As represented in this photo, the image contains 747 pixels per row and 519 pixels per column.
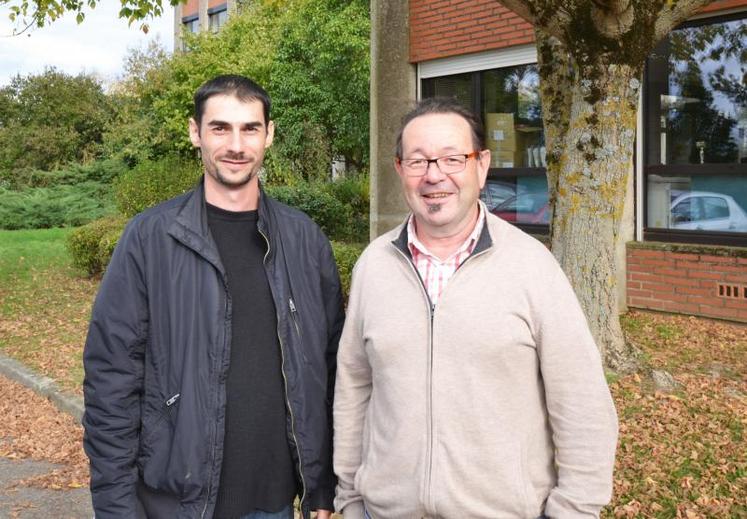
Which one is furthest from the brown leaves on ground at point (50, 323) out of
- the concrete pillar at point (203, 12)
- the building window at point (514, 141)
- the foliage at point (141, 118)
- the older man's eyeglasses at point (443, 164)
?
the concrete pillar at point (203, 12)

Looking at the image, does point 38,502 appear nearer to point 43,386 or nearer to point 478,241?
point 43,386

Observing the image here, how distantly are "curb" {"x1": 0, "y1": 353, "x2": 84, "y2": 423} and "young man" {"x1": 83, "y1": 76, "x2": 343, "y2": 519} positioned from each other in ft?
14.3

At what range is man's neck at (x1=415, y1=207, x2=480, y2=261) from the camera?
7.57 feet

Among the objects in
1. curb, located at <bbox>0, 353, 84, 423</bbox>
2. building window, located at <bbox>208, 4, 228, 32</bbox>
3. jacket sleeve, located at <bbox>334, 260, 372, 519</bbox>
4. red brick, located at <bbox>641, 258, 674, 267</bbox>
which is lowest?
curb, located at <bbox>0, 353, 84, 423</bbox>

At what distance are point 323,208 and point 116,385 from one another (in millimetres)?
17404

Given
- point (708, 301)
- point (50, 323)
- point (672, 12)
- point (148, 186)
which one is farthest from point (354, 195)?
point (672, 12)

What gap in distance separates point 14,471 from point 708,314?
7.08 meters

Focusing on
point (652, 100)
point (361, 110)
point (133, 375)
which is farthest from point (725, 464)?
point (361, 110)

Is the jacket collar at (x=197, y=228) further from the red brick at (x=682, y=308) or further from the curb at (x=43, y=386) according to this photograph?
the red brick at (x=682, y=308)

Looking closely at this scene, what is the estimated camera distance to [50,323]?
35.0ft

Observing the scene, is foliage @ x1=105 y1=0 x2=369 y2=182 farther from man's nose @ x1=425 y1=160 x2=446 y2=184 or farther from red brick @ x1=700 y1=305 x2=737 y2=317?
man's nose @ x1=425 y1=160 x2=446 y2=184

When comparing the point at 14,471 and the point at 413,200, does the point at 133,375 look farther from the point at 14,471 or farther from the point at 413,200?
the point at 14,471

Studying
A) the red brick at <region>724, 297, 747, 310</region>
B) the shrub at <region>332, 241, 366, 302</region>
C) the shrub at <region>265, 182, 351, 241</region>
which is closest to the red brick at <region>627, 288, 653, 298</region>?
the red brick at <region>724, 297, 747, 310</region>

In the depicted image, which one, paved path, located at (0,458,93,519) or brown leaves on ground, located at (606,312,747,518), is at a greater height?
brown leaves on ground, located at (606,312,747,518)
